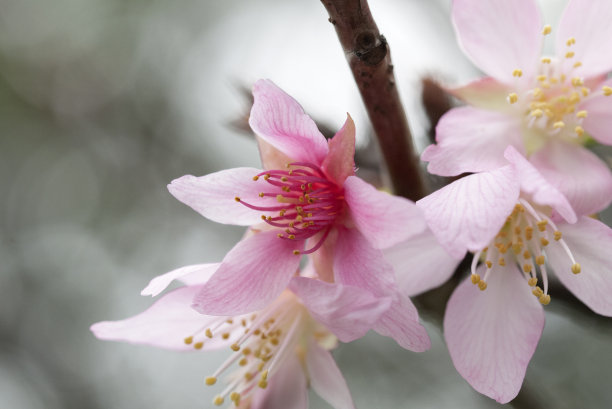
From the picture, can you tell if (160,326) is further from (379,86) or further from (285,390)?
(379,86)

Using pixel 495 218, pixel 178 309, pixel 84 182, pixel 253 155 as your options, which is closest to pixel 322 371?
pixel 178 309

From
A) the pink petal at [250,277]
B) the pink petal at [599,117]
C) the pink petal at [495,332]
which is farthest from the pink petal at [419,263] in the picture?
the pink petal at [599,117]

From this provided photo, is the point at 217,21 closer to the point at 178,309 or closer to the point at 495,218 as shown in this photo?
the point at 178,309

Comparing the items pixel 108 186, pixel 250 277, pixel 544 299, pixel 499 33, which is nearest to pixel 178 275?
pixel 250 277

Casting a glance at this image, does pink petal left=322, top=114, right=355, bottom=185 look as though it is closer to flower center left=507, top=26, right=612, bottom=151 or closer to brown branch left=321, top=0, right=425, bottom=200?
brown branch left=321, top=0, right=425, bottom=200

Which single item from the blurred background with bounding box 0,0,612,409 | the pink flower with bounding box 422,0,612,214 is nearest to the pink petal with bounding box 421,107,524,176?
the pink flower with bounding box 422,0,612,214

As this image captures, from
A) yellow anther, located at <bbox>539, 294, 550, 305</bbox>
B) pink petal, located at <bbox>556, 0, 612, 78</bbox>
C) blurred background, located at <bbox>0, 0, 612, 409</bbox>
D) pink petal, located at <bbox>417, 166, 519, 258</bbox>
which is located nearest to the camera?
pink petal, located at <bbox>417, 166, 519, 258</bbox>

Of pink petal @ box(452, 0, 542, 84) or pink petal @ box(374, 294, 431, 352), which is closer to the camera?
pink petal @ box(374, 294, 431, 352)
